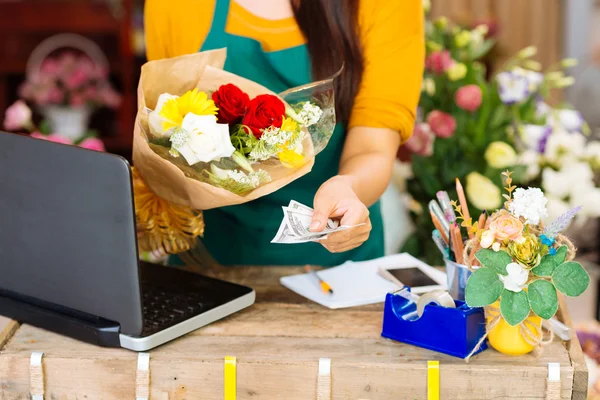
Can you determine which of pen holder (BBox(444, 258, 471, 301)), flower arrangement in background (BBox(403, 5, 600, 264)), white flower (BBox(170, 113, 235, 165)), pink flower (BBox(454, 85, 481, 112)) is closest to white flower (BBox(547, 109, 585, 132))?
flower arrangement in background (BBox(403, 5, 600, 264))

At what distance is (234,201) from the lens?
124 cm

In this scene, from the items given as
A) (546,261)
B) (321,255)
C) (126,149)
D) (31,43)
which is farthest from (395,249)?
(31,43)

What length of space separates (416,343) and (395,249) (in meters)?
1.41

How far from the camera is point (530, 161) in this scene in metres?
2.43

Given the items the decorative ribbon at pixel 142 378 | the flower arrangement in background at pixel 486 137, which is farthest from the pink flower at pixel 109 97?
the decorative ribbon at pixel 142 378

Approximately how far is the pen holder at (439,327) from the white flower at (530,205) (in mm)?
165

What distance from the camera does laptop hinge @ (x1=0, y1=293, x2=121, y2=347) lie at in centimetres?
120

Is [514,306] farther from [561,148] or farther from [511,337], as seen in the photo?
[561,148]

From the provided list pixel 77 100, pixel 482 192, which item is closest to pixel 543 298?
pixel 482 192

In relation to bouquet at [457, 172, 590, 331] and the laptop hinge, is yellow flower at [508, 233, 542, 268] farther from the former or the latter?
the laptop hinge

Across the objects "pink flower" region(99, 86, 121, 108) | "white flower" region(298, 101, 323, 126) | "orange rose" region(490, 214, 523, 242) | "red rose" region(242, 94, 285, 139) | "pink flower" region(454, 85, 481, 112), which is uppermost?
"red rose" region(242, 94, 285, 139)

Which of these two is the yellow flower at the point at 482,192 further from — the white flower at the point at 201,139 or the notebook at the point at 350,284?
the white flower at the point at 201,139

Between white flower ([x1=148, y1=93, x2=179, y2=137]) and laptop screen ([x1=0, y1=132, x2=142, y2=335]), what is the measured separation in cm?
19

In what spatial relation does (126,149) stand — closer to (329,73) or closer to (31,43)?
(31,43)
